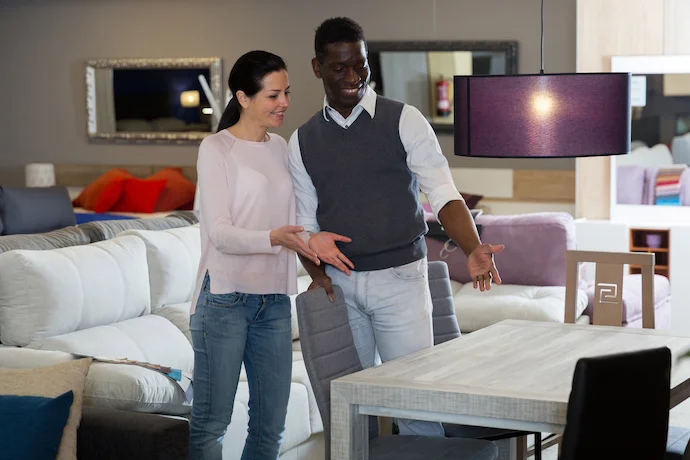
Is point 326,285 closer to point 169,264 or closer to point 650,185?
point 169,264

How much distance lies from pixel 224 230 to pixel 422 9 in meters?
5.45

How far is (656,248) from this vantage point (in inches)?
254

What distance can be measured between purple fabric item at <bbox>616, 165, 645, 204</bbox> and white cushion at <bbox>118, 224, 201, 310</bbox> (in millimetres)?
3462

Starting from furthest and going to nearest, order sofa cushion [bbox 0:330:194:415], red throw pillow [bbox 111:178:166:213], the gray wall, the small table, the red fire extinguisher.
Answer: red throw pillow [bbox 111:178:166:213], the red fire extinguisher, the gray wall, sofa cushion [bbox 0:330:194:415], the small table

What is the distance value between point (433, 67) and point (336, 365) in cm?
522

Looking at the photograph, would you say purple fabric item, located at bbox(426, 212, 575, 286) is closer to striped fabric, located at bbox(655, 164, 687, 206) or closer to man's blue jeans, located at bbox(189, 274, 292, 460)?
striped fabric, located at bbox(655, 164, 687, 206)

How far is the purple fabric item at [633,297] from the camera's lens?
5.36 m

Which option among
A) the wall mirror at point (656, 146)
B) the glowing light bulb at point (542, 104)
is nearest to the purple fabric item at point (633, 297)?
the wall mirror at point (656, 146)

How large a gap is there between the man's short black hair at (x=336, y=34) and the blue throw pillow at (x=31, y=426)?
1053 millimetres

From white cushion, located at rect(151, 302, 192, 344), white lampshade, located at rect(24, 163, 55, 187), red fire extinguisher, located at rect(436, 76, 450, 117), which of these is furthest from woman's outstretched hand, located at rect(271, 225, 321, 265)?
white lampshade, located at rect(24, 163, 55, 187)

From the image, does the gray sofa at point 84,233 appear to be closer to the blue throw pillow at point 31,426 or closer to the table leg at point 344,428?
the blue throw pillow at point 31,426

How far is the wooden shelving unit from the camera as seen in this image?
253 inches

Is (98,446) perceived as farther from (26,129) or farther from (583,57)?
(26,129)

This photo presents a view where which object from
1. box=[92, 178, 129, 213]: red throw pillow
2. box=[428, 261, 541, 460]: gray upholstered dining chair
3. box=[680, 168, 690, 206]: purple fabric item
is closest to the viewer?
box=[428, 261, 541, 460]: gray upholstered dining chair
